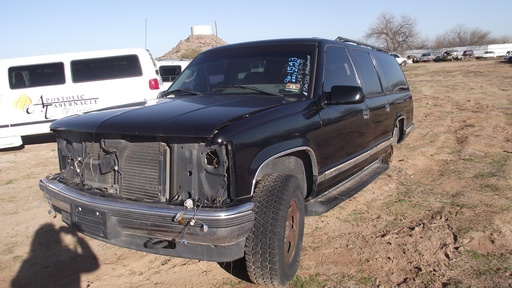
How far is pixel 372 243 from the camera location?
12.3 feet

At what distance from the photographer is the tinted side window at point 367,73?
185 inches

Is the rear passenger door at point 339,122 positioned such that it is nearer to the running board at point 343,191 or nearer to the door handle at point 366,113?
Result: the door handle at point 366,113

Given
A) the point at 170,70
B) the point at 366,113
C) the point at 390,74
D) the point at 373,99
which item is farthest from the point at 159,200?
the point at 170,70

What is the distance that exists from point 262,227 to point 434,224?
7.37 ft

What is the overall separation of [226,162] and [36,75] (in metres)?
8.53

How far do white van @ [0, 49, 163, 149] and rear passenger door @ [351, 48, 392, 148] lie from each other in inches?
250

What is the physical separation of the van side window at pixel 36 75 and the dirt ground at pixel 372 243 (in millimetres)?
3583

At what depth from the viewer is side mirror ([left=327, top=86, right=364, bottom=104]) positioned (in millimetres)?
3543

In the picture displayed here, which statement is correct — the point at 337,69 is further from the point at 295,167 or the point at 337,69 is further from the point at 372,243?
the point at 372,243

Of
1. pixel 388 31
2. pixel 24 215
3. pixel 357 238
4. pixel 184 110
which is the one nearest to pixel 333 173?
pixel 357 238

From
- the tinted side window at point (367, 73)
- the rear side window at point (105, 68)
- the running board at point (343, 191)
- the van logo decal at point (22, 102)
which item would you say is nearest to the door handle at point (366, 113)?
the tinted side window at point (367, 73)

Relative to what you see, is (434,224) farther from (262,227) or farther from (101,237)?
(101,237)

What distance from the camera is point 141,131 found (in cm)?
271

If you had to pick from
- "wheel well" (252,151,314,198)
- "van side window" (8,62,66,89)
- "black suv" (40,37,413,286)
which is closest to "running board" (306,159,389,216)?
"black suv" (40,37,413,286)
